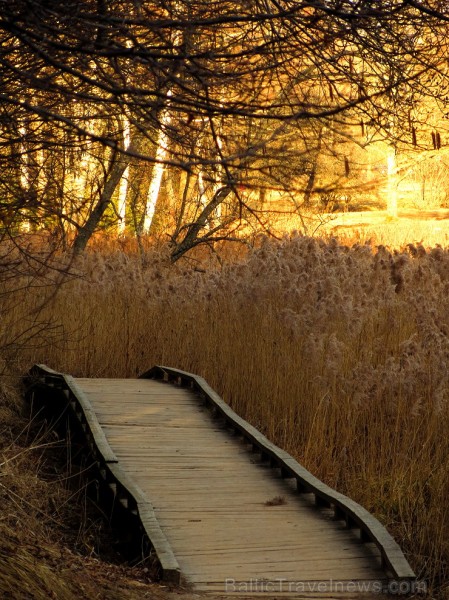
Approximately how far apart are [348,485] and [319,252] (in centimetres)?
426

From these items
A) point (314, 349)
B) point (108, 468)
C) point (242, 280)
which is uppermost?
point (242, 280)

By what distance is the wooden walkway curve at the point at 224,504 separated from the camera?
161 inches

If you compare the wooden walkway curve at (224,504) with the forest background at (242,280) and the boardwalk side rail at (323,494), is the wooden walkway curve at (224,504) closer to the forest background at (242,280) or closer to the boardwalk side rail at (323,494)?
the boardwalk side rail at (323,494)

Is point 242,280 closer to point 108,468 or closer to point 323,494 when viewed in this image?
point 108,468

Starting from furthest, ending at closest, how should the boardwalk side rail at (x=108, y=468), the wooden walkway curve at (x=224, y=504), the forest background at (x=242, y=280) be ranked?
the boardwalk side rail at (x=108, y=468), the wooden walkway curve at (x=224, y=504), the forest background at (x=242, y=280)

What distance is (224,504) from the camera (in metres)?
4.93

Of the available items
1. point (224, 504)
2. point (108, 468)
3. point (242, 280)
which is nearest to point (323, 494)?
point (224, 504)

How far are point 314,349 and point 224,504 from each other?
2481mm

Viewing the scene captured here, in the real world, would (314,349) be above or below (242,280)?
below

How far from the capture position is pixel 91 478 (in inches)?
253

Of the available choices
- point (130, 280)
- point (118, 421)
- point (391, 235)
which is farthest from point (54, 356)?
point (391, 235)

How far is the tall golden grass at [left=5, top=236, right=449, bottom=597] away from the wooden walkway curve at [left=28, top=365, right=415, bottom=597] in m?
0.52

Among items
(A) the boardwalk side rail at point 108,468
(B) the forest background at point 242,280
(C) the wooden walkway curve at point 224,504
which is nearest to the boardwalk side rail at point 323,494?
(C) the wooden walkway curve at point 224,504

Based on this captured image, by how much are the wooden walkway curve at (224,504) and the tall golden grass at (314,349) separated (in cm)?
52
